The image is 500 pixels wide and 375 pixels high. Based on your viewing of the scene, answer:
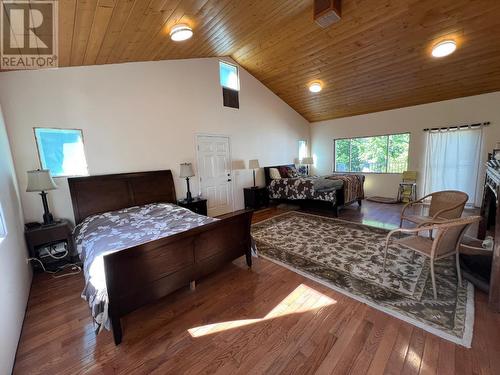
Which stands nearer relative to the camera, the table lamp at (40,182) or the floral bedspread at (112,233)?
the floral bedspread at (112,233)

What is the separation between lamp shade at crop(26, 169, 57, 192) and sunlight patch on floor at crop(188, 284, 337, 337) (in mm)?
2440

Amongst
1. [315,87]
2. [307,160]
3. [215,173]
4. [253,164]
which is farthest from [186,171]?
[307,160]

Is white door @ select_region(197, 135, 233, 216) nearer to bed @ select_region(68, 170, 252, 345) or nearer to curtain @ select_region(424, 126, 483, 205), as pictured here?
bed @ select_region(68, 170, 252, 345)

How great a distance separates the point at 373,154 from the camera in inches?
249

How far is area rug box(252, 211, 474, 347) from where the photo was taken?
1772 millimetres

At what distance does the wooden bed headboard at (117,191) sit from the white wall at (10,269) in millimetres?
634

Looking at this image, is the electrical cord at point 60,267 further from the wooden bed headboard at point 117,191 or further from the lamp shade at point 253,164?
the lamp shade at point 253,164

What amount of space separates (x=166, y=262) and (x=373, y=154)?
642 cm

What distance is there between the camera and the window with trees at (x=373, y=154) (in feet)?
19.2

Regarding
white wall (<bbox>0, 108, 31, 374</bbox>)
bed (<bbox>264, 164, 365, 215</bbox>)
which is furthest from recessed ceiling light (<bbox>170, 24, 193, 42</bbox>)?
bed (<bbox>264, 164, 365, 215</bbox>)

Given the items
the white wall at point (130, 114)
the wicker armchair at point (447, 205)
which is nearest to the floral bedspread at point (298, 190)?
the white wall at point (130, 114)

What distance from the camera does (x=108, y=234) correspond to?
239 cm

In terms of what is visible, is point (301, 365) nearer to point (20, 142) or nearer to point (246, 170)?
point (20, 142)

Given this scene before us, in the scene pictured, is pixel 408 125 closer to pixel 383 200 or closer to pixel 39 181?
pixel 383 200
